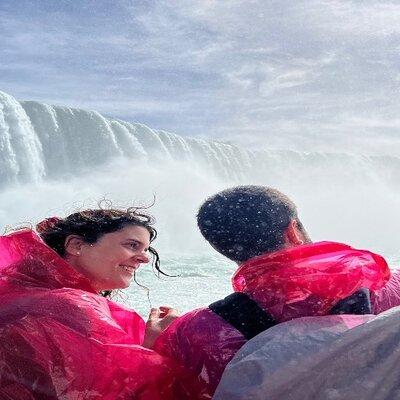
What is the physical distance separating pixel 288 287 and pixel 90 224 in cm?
78

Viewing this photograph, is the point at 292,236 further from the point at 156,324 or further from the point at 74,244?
the point at 74,244

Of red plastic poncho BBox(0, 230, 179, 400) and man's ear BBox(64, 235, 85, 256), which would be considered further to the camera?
man's ear BBox(64, 235, 85, 256)

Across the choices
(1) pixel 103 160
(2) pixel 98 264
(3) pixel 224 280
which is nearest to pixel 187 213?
(1) pixel 103 160

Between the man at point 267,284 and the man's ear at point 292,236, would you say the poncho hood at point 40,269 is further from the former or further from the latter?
the man's ear at point 292,236

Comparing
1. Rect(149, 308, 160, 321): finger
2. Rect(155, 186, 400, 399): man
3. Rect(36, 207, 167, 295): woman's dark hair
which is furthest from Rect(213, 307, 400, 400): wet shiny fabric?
Rect(36, 207, 167, 295): woman's dark hair

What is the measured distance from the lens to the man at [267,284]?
51.6 inches

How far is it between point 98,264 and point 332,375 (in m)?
0.90

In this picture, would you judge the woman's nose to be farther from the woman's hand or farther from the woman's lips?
the woman's hand

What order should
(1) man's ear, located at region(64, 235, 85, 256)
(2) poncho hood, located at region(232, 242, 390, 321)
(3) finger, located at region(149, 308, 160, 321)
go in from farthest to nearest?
(1) man's ear, located at region(64, 235, 85, 256) → (3) finger, located at region(149, 308, 160, 321) → (2) poncho hood, located at region(232, 242, 390, 321)

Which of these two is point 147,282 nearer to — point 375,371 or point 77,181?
point 375,371

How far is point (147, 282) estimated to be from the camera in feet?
31.7

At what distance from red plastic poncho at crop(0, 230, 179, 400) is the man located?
0.31 ft

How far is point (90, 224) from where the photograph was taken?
187 centimetres

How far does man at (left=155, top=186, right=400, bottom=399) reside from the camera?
1310 mm
